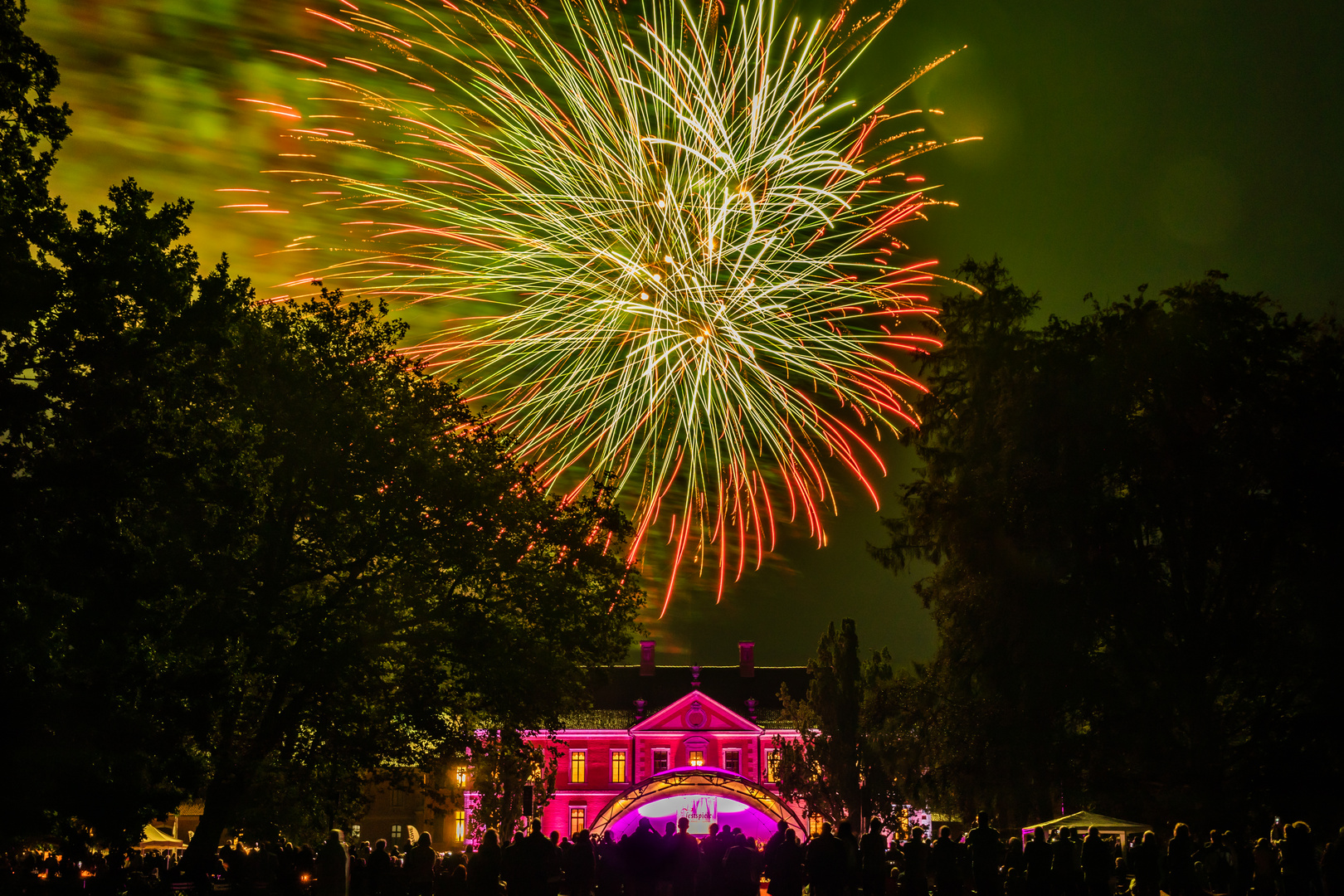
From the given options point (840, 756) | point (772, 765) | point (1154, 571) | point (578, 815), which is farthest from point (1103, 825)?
point (578, 815)

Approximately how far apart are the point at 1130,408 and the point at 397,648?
60.6 ft

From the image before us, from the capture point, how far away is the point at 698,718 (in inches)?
2950

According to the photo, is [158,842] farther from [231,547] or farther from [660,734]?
[660,734]

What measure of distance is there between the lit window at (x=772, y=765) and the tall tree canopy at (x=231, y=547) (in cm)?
3219

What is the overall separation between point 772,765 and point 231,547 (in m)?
48.3

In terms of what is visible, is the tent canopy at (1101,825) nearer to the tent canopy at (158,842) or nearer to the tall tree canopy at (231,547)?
the tall tree canopy at (231,547)

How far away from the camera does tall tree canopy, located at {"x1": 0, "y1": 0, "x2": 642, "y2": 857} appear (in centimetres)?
1784

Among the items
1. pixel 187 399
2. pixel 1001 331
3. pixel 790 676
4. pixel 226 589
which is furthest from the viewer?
pixel 790 676

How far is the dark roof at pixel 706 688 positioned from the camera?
79.2 meters

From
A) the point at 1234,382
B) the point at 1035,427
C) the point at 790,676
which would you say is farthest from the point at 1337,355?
the point at 790,676

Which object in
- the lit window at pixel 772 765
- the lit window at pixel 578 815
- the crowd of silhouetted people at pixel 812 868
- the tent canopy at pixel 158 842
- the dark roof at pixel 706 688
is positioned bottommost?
the crowd of silhouetted people at pixel 812 868

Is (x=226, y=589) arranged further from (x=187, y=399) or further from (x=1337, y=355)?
(x=1337, y=355)

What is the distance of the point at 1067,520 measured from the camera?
2766cm

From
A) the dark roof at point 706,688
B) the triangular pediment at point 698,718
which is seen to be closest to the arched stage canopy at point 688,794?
the triangular pediment at point 698,718
